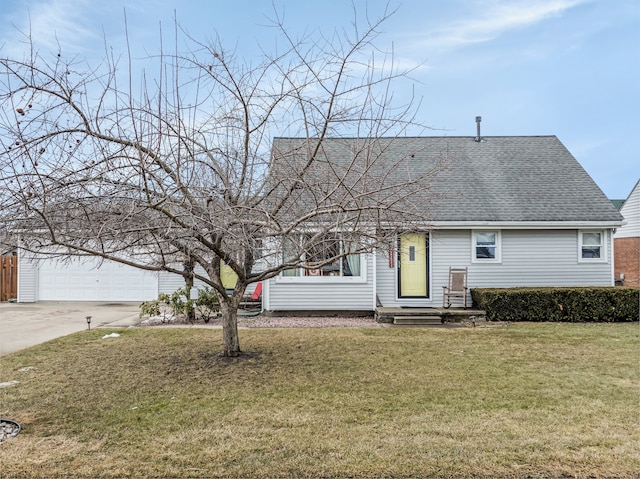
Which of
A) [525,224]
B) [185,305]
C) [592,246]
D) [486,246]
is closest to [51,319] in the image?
[185,305]

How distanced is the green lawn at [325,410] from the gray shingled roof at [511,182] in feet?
17.2

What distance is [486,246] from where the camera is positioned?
13.3 m

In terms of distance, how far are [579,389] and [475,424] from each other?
2.12 metres

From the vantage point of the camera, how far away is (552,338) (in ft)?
30.8

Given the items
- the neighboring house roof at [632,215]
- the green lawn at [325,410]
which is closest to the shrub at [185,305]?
the green lawn at [325,410]

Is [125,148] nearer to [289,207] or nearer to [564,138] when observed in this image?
[289,207]

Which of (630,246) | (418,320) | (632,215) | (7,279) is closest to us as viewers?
(418,320)

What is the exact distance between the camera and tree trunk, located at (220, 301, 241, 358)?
6996 mm

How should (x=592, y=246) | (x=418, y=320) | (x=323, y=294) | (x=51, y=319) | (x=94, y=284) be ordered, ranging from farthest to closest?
(x=94, y=284) → (x=592, y=246) → (x=323, y=294) → (x=51, y=319) → (x=418, y=320)

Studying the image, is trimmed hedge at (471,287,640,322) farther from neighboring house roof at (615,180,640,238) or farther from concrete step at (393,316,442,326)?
neighboring house roof at (615,180,640,238)

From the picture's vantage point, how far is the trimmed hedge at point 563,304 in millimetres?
11922

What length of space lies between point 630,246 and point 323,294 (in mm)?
16789

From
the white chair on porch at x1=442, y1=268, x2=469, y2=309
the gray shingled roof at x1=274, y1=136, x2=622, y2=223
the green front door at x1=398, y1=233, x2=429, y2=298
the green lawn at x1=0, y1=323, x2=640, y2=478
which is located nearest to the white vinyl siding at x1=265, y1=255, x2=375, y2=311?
the green front door at x1=398, y1=233, x2=429, y2=298

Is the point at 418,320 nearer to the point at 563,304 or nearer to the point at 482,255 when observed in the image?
the point at 482,255
